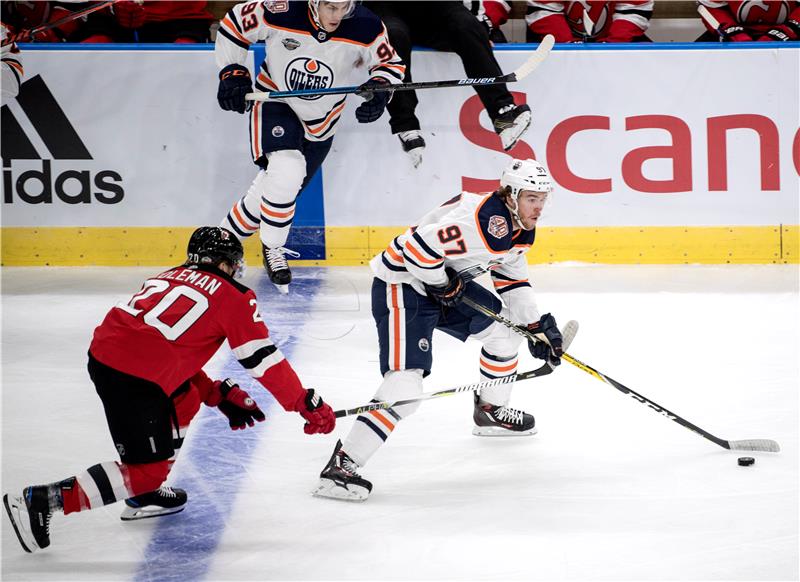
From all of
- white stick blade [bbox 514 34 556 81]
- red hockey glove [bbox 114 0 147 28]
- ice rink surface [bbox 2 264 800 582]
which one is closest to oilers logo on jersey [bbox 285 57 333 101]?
white stick blade [bbox 514 34 556 81]

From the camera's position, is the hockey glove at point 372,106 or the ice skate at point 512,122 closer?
the hockey glove at point 372,106

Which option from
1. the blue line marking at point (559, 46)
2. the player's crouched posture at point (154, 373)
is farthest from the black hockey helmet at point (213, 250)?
the blue line marking at point (559, 46)

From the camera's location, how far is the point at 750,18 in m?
6.08

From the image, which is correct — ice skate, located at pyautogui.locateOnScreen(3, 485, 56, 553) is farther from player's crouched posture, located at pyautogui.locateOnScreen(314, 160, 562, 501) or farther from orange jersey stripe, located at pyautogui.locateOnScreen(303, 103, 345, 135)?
orange jersey stripe, located at pyautogui.locateOnScreen(303, 103, 345, 135)

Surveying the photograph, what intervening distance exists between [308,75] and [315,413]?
2.40m

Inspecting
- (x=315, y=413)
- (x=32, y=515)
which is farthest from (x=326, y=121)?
(x=32, y=515)

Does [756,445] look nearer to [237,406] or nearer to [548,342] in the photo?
[548,342]

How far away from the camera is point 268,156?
5219mm

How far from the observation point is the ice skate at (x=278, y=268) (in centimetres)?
545

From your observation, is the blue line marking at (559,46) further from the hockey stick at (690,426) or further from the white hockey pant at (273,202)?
the hockey stick at (690,426)

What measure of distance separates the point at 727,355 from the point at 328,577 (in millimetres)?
2325

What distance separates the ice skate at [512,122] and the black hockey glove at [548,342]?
84.6 inches

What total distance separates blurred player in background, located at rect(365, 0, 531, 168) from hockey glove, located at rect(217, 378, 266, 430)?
2588mm

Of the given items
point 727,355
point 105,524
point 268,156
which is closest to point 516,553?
point 105,524
